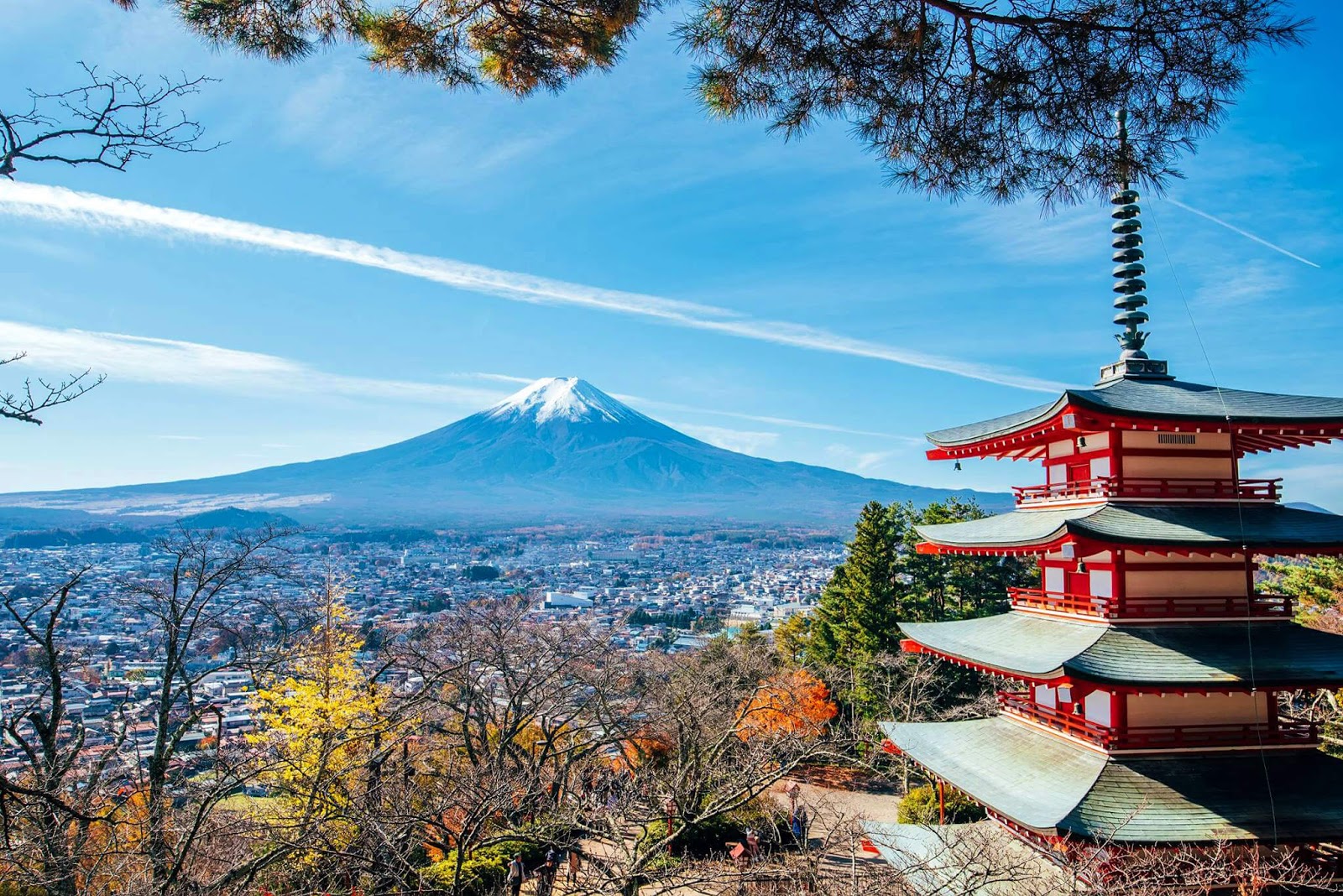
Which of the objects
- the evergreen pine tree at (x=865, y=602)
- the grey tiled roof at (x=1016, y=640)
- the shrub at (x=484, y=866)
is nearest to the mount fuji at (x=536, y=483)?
the evergreen pine tree at (x=865, y=602)

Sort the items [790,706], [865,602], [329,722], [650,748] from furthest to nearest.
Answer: [865,602] → [790,706] → [650,748] → [329,722]

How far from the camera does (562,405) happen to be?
162250 millimetres

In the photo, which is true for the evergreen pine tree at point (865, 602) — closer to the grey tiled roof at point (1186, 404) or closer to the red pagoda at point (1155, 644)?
the red pagoda at point (1155, 644)

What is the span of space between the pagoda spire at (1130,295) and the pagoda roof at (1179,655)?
124 inches

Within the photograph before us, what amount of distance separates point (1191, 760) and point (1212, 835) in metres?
1.02

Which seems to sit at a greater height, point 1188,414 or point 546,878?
point 1188,414

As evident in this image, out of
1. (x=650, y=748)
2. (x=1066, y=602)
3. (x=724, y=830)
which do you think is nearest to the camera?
(x=1066, y=602)

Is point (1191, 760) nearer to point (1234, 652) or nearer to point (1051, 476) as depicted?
point (1234, 652)

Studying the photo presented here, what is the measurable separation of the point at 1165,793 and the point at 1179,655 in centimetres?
134

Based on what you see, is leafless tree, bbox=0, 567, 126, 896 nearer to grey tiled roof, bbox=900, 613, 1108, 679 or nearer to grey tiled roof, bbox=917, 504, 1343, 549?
grey tiled roof, bbox=900, 613, 1108, 679

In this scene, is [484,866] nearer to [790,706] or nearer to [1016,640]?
[1016,640]

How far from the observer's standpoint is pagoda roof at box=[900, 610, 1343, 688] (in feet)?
24.4

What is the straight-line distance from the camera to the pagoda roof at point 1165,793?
23.0 feet

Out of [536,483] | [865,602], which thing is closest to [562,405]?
[536,483]
